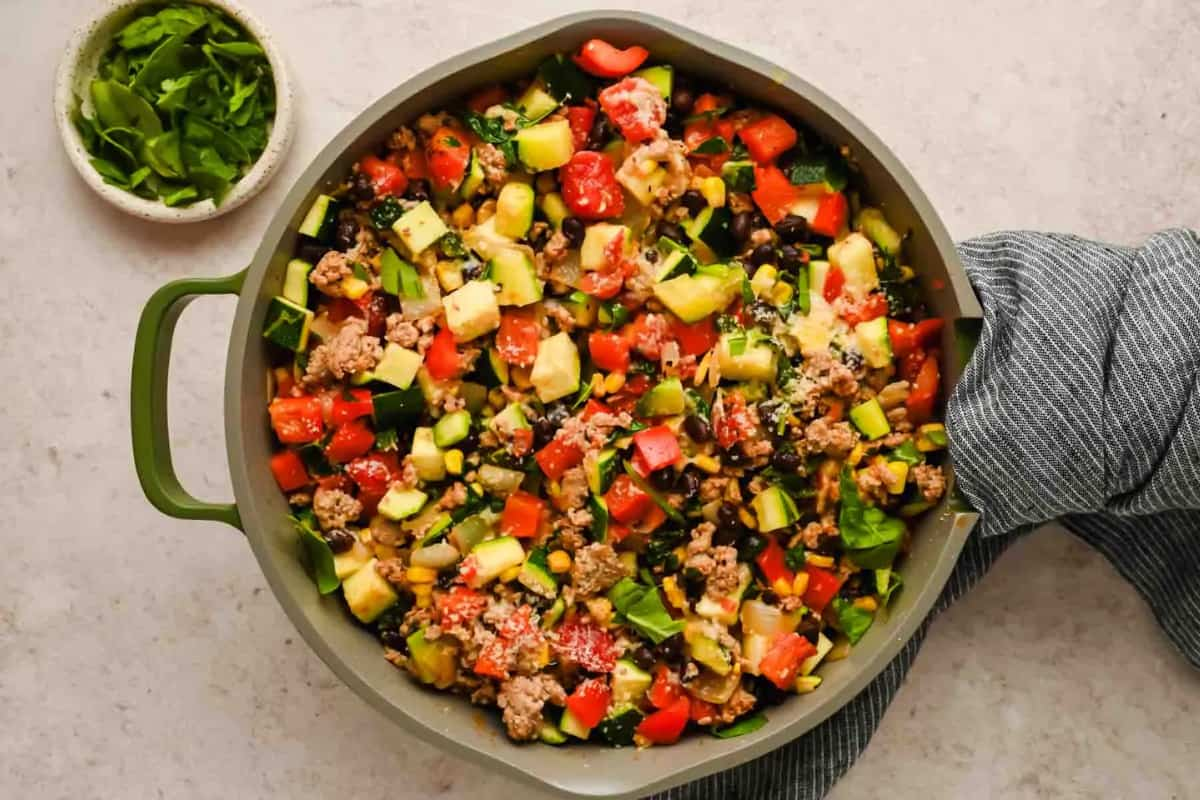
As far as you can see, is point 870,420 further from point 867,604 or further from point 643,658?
point 643,658

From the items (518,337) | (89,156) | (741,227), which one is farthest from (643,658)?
(89,156)

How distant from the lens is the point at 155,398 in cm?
249

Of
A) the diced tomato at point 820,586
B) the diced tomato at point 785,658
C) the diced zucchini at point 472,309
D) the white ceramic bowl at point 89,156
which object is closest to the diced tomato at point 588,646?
the diced tomato at point 785,658

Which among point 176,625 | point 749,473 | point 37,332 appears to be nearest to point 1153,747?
point 749,473

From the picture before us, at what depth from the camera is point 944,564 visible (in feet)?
7.89

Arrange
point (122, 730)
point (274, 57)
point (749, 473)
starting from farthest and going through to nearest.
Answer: point (122, 730)
point (274, 57)
point (749, 473)

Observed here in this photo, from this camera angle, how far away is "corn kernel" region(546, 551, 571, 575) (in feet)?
8.48

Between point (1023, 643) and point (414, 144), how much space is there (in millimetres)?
1947

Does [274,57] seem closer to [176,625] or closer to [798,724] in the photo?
[176,625]

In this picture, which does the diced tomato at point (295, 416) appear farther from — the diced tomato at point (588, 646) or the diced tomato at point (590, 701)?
the diced tomato at point (590, 701)

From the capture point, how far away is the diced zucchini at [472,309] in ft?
8.27

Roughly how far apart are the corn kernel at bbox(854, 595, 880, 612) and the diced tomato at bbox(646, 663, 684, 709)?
432 millimetres

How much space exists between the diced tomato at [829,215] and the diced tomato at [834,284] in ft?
0.30

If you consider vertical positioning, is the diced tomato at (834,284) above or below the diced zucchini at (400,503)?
above
